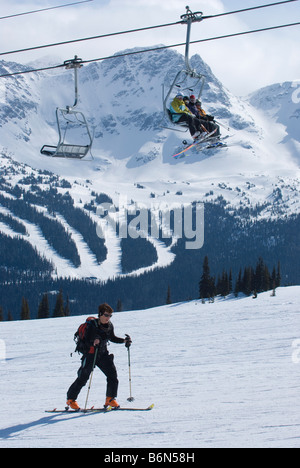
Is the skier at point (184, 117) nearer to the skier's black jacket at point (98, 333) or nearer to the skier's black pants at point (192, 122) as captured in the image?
the skier's black pants at point (192, 122)

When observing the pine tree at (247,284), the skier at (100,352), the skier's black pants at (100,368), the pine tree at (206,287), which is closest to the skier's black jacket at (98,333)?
the skier at (100,352)

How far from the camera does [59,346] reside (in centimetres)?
2145

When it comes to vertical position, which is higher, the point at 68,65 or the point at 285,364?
the point at 68,65

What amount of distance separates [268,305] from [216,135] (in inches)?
493

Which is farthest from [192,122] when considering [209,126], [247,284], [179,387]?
[247,284]

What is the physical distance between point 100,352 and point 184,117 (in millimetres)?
6956

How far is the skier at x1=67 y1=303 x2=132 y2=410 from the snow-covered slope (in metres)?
0.51

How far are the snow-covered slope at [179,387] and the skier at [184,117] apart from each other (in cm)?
592

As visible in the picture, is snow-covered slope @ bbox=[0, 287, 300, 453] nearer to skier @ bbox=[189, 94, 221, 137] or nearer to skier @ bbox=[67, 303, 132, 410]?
skier @ bbox=[67, 303, 132, 410]

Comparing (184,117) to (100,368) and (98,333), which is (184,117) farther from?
(100,368)

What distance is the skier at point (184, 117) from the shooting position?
50.5 feet
